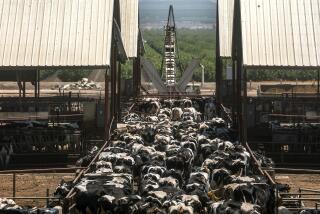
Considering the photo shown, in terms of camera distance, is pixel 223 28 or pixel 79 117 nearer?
pixel 79 117

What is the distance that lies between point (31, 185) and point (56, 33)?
6.95 metres

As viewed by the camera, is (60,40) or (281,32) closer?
(281,32)

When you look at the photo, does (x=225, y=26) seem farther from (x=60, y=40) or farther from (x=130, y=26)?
(x=60, y=40)

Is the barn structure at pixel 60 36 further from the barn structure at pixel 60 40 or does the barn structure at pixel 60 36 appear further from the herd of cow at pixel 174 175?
the herd of cow at pixel 174 175

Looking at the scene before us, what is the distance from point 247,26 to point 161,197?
39.8 ft

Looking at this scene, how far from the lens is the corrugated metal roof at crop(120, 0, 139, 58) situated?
3597 cm

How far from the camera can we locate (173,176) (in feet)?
52.9

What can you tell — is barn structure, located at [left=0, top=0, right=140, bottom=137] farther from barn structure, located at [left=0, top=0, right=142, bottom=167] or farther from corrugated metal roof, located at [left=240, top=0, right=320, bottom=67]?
corrugated metal roof, located at [left=240, top=0, right=320, bottom=67]

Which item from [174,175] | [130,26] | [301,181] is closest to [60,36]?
[301,181]

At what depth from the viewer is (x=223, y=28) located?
36062 millimetres

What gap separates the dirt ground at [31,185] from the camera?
19.0m

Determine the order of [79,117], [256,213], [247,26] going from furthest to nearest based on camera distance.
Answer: [79,117], [247,26], [256,213]

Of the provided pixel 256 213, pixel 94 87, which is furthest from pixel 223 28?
pixel 94 87

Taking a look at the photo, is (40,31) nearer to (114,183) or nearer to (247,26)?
(247,26)
